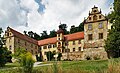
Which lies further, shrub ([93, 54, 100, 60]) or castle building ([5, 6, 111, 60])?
castle building ([5, 6, 111, 60])

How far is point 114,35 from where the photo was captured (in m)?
38.4

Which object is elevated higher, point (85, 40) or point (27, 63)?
point (85, 40)

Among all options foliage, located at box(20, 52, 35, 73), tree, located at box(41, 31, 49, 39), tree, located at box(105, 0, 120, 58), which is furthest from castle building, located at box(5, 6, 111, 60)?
tree, located at box(41, 31, 49, 39)

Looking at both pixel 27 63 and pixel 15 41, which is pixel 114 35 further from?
pixel 15 41

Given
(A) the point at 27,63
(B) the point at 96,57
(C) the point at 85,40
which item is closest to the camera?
(A) the point at 27,63

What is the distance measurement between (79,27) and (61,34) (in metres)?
26.1

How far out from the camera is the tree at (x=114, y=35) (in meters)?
34.4

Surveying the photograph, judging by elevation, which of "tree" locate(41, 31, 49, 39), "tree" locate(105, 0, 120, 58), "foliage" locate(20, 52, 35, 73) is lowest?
"foliage" locate(20, 52, 35, 73)

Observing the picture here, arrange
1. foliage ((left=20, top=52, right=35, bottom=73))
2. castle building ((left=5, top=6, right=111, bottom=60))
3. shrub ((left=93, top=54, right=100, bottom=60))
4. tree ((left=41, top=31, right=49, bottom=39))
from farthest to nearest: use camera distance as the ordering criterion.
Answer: tree ((left=41, top=31, right=49, bottom=39)) < castle building ((left=5, top=6, right=111, bottom=60)) < shrub ((left=93, top=54, right=100, bottom=60)) < foliage ((left=20, top=52, right=35, bottom=73))

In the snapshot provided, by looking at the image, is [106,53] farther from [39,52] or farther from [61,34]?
[39,52]

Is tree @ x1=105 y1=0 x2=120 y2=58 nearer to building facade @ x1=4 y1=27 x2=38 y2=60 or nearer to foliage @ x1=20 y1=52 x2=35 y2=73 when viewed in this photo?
foliage @ x1=20 y1=52 x2=35 y2=73

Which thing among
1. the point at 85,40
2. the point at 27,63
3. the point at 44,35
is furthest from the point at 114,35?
the point at 44,35

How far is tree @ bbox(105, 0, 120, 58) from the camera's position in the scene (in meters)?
34.4

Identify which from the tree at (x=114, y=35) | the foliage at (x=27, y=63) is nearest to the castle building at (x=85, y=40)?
the tree at (x=114, y=35)
